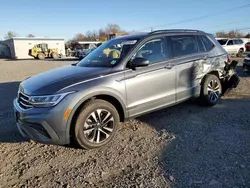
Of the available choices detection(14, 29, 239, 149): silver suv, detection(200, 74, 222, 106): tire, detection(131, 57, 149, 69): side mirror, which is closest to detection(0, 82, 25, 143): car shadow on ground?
detection(14, 29, 239, 149): silver suv

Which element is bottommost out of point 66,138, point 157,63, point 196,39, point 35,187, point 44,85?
point 35,187

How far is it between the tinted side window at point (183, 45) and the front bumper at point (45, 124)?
252 cm

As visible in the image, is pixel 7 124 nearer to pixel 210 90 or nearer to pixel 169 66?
pixel 169 66

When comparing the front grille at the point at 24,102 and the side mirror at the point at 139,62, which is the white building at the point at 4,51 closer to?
the front grille at the point at 24,102

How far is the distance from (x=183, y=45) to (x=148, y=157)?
8.45ft

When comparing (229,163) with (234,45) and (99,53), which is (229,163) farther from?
(234,45)

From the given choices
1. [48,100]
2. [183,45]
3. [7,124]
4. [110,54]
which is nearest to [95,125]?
[48,100]

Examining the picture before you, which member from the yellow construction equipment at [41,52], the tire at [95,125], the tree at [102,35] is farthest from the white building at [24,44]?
the tire at [95,125]

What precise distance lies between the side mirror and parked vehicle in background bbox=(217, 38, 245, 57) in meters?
18.7

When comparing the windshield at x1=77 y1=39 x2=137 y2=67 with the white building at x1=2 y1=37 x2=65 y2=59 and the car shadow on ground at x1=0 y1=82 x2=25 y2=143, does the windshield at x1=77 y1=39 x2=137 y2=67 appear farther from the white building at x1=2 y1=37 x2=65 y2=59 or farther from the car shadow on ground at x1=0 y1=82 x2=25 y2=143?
the white building at x1=2 y1=37 x2=65 y2=59

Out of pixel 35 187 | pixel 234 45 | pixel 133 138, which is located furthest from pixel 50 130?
pixel 234 45

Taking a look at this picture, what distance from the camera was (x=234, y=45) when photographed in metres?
20.5

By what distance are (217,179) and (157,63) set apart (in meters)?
2.17

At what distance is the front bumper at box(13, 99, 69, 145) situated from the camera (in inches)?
117
